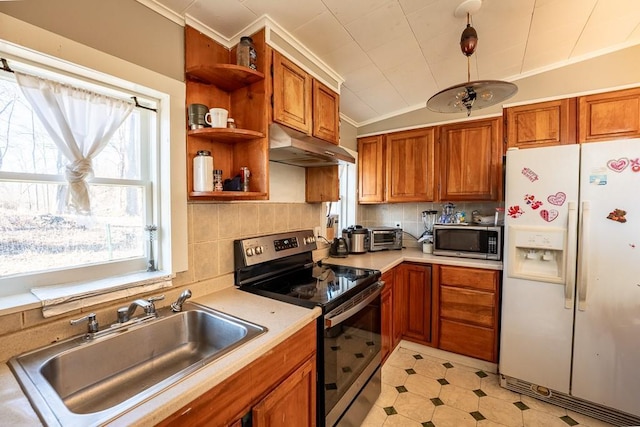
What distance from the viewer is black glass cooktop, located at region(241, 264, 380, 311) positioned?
1.41 metres

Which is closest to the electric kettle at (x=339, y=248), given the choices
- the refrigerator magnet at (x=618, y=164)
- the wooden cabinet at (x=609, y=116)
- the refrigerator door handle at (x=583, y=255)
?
the refrigerator door handle at (x=583, y=255)

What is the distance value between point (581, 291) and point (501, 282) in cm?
49

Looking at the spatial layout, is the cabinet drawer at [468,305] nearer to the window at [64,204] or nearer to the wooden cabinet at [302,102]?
the wooden cabinet at [302,102]

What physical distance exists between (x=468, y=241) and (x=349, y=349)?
59.4 inches

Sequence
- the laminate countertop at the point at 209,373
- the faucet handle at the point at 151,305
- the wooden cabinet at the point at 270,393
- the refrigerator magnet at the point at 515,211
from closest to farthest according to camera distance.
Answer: the laminate countertop at the point at 209,373
the wooden cabinet at the point at 270,393
the faucet handle at the point at 151,305
the refrigerator magnet at the point at 515,211

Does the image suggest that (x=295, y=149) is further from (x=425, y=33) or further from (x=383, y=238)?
(x=383, y=238)

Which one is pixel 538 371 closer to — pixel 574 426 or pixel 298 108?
pixel 574 426

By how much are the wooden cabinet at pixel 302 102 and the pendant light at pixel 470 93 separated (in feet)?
2.58

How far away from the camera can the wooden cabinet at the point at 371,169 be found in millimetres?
2988

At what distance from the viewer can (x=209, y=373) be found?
0.81 meters

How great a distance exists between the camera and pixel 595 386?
172 centimetres

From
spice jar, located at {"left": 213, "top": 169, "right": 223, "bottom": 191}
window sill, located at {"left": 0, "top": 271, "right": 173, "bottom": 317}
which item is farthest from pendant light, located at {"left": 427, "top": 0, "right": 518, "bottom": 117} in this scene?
window sill, located at {"left": 0, "top": 271, "right": 173, "bottom": 317}

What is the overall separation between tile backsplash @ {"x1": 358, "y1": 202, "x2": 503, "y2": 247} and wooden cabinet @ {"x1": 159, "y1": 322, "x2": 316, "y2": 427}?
2.10m

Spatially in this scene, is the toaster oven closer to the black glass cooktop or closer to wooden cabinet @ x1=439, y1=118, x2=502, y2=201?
wooden cabinet @ x1=439, y1=118, x2=502, y2=201
